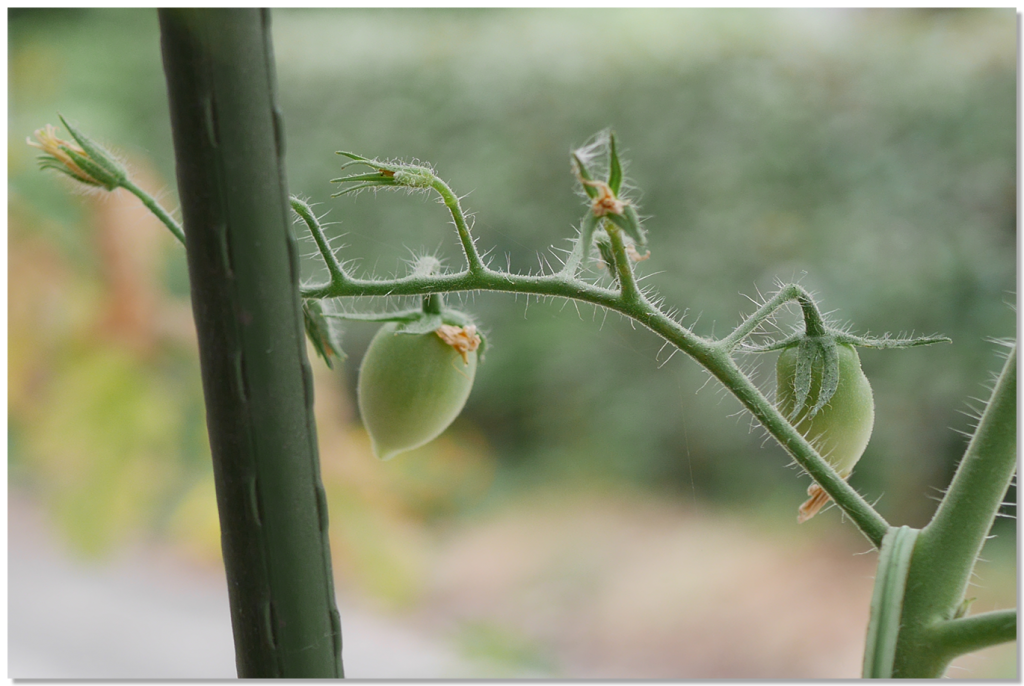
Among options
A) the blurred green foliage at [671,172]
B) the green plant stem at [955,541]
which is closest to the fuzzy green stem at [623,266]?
the green plant stem at [955,541]

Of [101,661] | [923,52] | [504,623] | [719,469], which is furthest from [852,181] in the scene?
[101,661]

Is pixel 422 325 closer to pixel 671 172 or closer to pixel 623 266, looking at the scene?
pixel 623 266

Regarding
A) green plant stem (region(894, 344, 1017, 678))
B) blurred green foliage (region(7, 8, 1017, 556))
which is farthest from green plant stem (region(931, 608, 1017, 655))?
blurred green foliage (region(7, 8, 1017, 556))

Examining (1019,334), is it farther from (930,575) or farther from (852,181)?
(852,181)

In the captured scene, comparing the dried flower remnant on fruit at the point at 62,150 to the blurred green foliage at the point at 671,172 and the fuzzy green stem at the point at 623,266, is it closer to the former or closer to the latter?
the fuzzy green stem at the point at 623,266

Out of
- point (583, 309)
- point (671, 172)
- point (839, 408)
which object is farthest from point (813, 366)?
point (671, 172)

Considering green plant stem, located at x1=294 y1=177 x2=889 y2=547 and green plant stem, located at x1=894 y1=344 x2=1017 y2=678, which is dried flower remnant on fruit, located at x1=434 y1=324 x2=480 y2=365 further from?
green plant stem, located at x1=894 y1=344 x2=1017 y2=678
